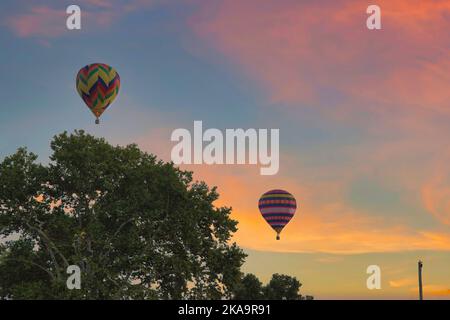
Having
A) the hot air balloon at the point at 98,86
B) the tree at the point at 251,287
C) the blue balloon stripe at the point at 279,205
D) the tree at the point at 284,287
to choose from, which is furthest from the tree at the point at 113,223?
the tree at the point at 284,287

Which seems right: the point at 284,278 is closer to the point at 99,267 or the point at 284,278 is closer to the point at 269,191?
the point at 269,191

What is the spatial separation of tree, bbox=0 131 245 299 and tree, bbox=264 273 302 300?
56.2 m

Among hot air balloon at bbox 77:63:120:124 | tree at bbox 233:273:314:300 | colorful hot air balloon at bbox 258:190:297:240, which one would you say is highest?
hot air balloon at bbox 77:63:120:124

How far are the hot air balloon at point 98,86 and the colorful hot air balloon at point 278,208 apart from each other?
2479 cm

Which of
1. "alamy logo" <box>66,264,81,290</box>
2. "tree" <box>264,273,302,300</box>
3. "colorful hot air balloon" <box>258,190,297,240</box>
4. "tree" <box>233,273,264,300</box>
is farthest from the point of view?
"tree" <box>264,273,302,300</box>

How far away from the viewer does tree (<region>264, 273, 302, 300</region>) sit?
103 meters

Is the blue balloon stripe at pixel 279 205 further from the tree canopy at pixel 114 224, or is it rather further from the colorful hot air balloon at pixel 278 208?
the tree canopy at pixel 114 224

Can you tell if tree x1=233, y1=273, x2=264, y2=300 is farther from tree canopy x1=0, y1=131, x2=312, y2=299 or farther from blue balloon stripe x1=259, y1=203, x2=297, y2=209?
tree canopy x1=0, y1=131, x2=312, y2=299

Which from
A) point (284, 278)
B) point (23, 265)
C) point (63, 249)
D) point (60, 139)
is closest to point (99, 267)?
point (63, 249)

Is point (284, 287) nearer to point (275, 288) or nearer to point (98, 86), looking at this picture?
point (275, 288)

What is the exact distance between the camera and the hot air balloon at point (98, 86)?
57.2 m

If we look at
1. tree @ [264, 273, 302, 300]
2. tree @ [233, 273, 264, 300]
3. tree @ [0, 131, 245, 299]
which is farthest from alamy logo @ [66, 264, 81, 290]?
tree @ [264, 273, 302, 300]
